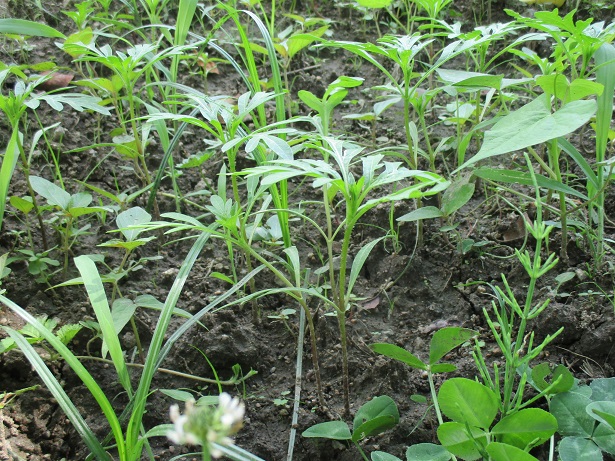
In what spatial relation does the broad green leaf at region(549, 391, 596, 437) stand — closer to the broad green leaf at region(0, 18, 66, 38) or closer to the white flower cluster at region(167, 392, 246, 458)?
the white flower cluster at region(167, 392, 246, 458)

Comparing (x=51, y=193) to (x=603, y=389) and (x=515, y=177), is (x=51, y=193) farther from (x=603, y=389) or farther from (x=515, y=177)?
(x=603, y=389)

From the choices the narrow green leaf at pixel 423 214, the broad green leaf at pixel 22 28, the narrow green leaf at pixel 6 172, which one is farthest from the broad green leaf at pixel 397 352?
the broad green leaf at pixel 22 28

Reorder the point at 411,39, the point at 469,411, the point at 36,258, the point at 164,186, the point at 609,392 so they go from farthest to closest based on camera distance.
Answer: the point at 164,186
the point at 36,258
the point at 411,39
the point at 609,392
the point at 469,411

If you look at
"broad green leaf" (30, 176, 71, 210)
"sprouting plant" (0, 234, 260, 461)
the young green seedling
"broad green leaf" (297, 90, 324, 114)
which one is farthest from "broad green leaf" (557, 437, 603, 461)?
"broad green leaf" (30, 176, 71, 210)

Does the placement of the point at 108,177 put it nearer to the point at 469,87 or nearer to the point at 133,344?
the point at 133,344

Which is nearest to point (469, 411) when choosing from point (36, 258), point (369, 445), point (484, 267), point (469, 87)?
point (369, 445)

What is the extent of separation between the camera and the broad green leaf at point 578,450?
95 cm

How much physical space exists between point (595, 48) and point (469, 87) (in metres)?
0.28

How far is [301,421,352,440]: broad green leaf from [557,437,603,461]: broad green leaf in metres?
0.37

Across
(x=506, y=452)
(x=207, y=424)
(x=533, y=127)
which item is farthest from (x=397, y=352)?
(x=207, y=424)

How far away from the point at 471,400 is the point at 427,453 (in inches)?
5.2

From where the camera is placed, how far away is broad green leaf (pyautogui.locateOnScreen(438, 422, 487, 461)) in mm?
943

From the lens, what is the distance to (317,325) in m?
1.41

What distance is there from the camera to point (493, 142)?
1.09 metres
